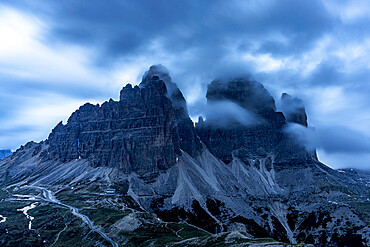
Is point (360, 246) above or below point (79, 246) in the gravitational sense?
below

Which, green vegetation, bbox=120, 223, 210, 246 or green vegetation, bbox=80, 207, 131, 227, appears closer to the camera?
green vegetation, bbox=120, 223, 210, 246

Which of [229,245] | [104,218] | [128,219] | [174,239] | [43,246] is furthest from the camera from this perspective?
[104,218]

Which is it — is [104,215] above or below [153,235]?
above

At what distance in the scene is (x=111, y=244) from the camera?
431ft

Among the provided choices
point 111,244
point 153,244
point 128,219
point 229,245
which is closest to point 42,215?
point 128,219

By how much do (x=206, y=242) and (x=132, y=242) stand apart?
34.7 metres

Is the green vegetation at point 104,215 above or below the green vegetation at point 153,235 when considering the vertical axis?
above

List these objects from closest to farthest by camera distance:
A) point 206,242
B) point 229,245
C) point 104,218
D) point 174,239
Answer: point 229,245 → point 206,242 → point 174,239 → point 104,218

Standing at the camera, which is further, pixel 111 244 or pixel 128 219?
pixel 128 219

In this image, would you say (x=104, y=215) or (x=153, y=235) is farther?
(x=104, y=215)

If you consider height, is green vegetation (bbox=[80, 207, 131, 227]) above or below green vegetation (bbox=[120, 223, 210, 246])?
above

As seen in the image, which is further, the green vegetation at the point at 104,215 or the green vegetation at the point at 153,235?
the green vegetation at the point at 104,215

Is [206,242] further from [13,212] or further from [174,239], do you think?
[13,212]

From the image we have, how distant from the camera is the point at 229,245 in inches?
4094
